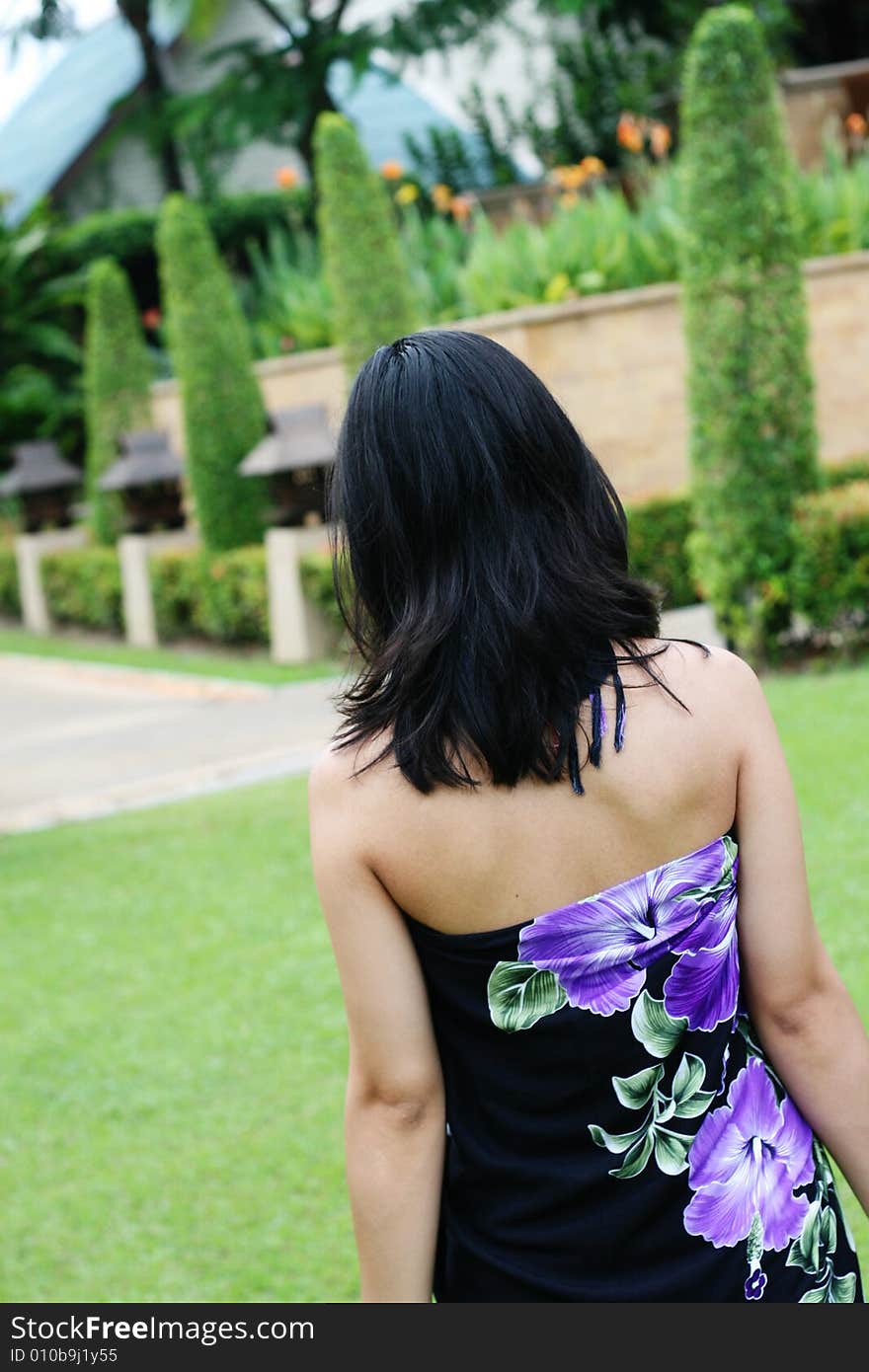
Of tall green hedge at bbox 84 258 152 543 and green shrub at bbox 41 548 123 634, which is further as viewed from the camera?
tall green hedge at bbox 84 258 152 543

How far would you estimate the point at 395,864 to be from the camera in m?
1.66

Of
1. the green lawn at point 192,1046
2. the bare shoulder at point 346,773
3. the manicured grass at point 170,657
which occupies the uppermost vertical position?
the bare shoulder at point 346,773

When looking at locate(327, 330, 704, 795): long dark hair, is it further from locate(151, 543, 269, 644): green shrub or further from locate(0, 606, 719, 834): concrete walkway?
locate(151, 543, 269, 644): green shrub

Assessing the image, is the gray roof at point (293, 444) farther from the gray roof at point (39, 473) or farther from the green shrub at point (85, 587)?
the gray roof at point (39, 473)

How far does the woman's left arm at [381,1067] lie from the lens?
1.69m

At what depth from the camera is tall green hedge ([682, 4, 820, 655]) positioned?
969 cm

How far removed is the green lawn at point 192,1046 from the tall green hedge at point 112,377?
10.9 m

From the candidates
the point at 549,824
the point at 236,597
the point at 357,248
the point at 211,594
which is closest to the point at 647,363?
the point at 357,248

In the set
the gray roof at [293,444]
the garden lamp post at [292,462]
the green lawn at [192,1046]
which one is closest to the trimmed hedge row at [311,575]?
the garden lamp post at [292,462]

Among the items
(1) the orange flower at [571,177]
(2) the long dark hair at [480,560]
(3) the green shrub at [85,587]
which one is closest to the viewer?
(2) the long dark hair at [480,560]

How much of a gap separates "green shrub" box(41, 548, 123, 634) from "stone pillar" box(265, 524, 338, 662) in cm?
412

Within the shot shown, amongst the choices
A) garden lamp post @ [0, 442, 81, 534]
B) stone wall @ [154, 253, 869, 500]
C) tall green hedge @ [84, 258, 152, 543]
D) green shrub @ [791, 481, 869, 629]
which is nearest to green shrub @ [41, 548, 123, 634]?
tall green hedge @ [84, 258, 152, 543]

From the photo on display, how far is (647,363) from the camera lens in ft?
43.8

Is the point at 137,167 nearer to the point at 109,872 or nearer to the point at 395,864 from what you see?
the point at 109,872
